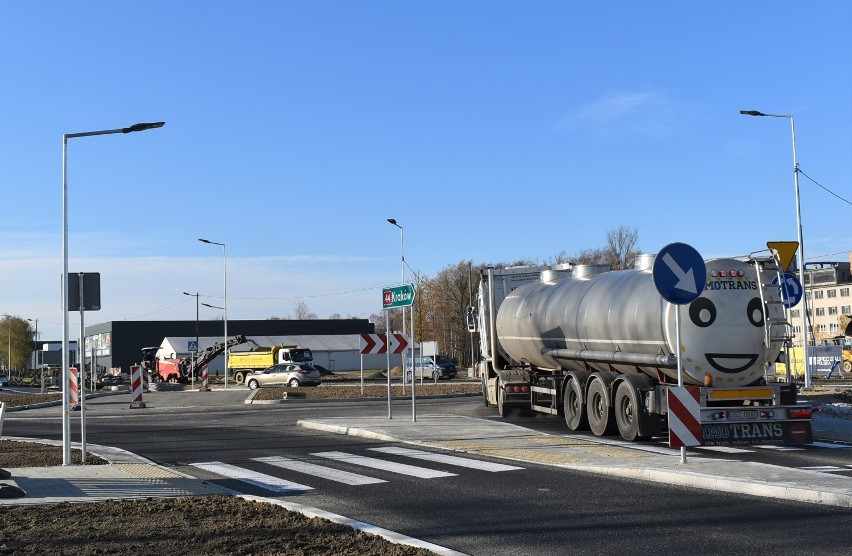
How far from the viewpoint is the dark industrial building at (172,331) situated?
116000 mm

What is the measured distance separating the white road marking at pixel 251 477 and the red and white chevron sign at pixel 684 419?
4.92 metres

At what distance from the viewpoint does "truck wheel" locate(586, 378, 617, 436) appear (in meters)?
17.6

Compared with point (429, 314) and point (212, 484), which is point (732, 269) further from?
point (429, 314)

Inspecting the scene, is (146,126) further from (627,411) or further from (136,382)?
(136,382)

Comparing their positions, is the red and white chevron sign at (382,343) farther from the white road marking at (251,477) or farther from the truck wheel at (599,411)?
the white road marking at (251,477)

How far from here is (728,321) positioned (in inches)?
596

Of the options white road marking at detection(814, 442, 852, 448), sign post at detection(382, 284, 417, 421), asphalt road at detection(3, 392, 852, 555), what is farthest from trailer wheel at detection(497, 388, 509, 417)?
white road marking at detection(814, 442, 852, 448)

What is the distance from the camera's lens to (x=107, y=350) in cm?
12044

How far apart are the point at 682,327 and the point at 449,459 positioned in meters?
4.24

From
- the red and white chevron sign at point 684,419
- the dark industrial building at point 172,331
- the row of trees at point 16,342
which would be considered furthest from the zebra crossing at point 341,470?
the row of trees at point 16,342

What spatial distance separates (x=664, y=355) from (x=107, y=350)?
4501 inches

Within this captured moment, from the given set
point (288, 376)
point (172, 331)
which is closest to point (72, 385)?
point (288, 376)

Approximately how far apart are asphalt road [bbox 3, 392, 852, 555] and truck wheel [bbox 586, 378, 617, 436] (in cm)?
343

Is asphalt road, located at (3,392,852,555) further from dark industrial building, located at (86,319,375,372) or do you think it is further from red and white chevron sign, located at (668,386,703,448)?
dark industrial building, located at (86,319,375,372)
